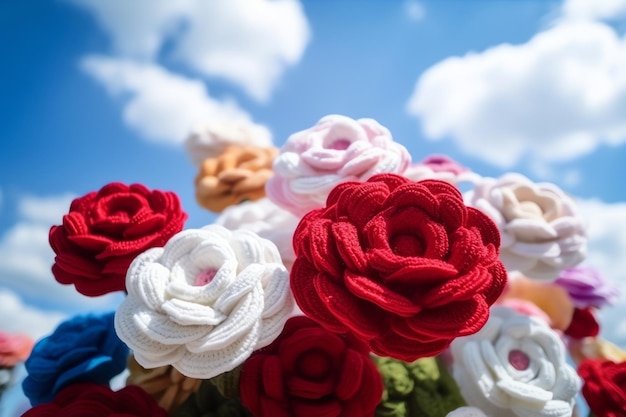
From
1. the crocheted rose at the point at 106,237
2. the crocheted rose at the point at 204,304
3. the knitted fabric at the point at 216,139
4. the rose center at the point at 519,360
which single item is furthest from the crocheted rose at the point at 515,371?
the knitted fabric at the point at 216,139

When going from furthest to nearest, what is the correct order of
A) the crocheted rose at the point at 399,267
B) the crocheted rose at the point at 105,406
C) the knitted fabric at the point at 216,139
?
the knitted fabric at the point at 216,139 < the crocheted rose at the point at 105,406 < the crocheted rose at the point at 399,267

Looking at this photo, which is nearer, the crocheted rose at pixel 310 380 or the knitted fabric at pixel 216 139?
the crocheted rose at pixel 310 380

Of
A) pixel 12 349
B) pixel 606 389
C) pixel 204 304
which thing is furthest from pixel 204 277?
pixel 12 349

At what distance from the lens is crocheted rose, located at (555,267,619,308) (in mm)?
828

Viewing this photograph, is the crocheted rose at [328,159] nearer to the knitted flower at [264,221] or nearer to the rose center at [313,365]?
the knitted flower at [264,221]

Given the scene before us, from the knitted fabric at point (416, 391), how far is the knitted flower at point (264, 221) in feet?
0.56

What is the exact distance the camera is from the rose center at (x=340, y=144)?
2.03 feet

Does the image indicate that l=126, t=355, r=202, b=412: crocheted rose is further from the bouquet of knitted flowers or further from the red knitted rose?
the red knitted rose

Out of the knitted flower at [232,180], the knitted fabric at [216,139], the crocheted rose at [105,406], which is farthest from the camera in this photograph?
the knitted fabric at [216,139]

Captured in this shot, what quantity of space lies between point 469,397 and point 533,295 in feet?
1.29

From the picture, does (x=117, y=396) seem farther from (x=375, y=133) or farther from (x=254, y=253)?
(x=375, y=133)

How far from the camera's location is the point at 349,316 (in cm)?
38

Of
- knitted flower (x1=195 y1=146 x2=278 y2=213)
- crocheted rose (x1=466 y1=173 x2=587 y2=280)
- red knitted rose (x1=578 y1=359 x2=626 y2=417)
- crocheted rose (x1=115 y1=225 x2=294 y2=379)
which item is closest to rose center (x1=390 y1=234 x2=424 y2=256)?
crocheted rose (x1=115 y1=225 x2=294 y2=379)

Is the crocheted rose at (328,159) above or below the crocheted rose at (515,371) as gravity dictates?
above
